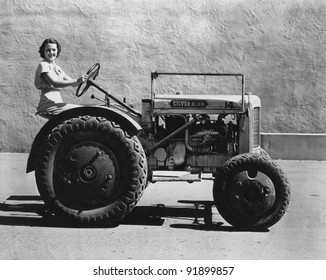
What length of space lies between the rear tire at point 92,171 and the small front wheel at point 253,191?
852 mm

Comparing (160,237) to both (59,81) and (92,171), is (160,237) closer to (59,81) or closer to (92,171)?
(92,171)

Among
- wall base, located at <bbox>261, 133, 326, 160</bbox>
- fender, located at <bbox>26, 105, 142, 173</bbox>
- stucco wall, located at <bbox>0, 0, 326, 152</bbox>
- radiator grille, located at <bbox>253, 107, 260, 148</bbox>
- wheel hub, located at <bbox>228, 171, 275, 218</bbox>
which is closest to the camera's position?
wheel hub, located at <bbox>228, 171, 275, 218</bbox>

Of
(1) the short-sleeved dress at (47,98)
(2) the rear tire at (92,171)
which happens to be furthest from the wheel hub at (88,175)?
(1) the short-sleeved dress at (47,98)

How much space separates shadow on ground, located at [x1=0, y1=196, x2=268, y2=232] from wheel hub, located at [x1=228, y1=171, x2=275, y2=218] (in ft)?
0.74

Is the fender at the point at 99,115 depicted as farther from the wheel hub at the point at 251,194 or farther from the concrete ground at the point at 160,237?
the wheel hub at the point at 251,194

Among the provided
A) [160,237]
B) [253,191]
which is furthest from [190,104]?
[160,237]

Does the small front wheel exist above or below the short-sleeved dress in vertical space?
below

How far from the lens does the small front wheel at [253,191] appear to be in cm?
670

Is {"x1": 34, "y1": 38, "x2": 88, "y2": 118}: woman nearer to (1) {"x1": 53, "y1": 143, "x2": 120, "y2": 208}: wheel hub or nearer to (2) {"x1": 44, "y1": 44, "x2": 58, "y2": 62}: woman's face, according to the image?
(2) {"x1": 44, "y1": 44, "x2": 58, "y2": 62}: woman's face

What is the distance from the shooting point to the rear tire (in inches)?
265

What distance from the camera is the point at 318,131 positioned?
13.2m

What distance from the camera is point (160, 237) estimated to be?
655 cm

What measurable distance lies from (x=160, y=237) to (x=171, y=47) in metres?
7.51

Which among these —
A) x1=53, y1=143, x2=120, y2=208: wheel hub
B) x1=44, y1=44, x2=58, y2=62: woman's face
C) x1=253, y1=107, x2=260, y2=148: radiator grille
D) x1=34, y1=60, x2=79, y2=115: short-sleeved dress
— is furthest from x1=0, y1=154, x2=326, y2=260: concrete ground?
x1=44, y1=44, x2=58, y2=62: woman's face
